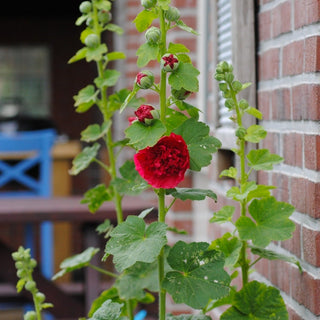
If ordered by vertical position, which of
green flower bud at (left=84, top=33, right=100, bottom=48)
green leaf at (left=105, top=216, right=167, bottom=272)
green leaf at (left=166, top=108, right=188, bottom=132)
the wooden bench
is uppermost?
green flower bud at (left=84, top=33, right=100, bottom=48)

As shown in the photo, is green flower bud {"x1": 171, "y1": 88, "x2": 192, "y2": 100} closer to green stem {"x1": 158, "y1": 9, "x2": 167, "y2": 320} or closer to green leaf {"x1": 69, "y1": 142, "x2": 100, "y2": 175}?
green stem {"x1": 158, "y1": 9, "x2": 167, "y2": 320}

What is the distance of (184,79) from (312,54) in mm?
257

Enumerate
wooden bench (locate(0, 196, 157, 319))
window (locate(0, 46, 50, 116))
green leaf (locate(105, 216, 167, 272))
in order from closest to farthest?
green leaf (locate(105, 216, 167, 272)) → wooden bench (locate(0, 196, 157, 319)) → window (locate(0, 46, 50, 116))

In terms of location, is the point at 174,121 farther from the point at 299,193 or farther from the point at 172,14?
the point at 299,193

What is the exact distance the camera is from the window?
29.9ft

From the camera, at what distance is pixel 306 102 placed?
1403 millimetres

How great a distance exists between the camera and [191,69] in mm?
1263

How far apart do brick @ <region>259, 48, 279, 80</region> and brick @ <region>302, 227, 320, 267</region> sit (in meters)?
0.38

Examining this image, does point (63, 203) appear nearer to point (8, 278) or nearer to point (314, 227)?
point (8, 278)

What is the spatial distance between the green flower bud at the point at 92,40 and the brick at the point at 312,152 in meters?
0.50

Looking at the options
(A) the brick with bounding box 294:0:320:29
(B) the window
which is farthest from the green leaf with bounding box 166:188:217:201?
(B) the window

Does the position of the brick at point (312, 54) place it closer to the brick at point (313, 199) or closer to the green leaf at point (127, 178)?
the brick at point (313, 199)

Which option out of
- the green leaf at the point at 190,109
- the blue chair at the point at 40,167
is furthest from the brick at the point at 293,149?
the blue chair at the point at 40,167

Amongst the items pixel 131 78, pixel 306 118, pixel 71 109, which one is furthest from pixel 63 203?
pixel 71 109
